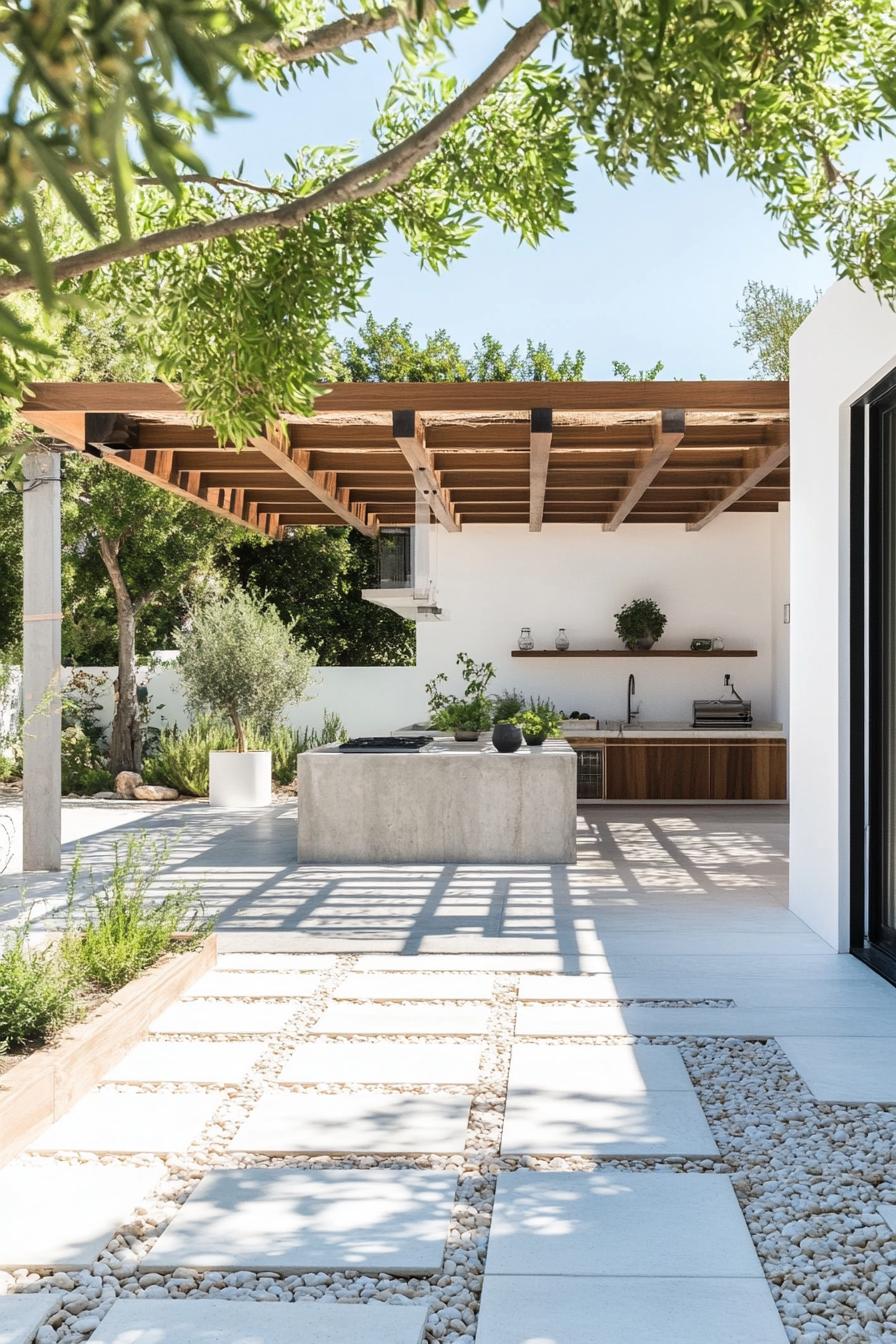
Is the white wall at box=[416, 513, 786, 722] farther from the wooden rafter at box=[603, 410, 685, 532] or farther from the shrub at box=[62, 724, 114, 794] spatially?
the shrub at box=[62, 724, 114, 794]

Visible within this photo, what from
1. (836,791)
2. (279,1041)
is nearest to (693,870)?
(836,791)

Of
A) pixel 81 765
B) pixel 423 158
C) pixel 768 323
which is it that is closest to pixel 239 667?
pixel 81 765

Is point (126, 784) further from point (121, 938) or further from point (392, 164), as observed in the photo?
point (392, 164)

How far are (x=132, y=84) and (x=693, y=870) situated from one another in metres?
8.03

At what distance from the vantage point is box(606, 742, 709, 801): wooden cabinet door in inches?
487

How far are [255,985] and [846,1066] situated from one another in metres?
2.42

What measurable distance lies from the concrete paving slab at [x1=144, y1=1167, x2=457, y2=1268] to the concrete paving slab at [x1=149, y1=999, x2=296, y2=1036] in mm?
1380

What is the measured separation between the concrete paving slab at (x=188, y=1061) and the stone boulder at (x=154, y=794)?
9106mm

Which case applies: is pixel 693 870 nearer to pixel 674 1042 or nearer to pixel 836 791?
pixel 836 791

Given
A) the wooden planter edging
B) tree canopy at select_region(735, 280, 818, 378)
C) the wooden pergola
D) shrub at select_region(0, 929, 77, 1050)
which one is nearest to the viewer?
the wooden planter edging

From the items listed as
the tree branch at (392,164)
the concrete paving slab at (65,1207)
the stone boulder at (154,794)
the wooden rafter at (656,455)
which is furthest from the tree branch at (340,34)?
the stone boulder at (154,794)

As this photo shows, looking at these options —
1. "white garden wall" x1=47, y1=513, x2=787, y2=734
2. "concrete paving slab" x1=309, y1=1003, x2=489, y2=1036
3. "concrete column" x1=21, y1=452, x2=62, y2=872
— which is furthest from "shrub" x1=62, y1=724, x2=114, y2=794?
"concrete paving slab" x1=309, y1=1003, x2=489, y2=1036

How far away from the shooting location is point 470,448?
873 centimetres

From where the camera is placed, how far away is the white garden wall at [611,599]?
1311 centimetres
